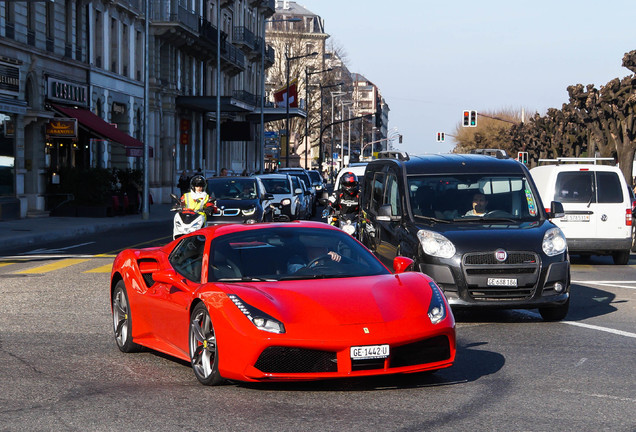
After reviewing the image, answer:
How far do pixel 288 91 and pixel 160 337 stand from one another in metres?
65.5

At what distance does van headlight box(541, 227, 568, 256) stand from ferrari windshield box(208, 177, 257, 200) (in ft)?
45.0

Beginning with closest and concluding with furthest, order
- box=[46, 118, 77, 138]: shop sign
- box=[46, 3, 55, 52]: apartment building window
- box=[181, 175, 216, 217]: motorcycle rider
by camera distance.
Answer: box=[181, 175, 216, 217]: motorcycle rider
box=[46, 118, 77, 138]: shop sign
box=[46, 3, 55, 52]: apartment building window

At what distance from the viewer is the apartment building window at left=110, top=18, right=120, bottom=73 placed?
4869 centimetres

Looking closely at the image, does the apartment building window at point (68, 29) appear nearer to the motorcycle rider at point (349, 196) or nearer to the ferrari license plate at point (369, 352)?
the motorcycle rider at point (349, 196)

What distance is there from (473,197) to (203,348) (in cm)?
584

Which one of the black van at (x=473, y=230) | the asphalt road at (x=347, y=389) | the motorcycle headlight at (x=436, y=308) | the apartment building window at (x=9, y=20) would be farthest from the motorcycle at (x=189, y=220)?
the apartment building window at (x=9, y=20)

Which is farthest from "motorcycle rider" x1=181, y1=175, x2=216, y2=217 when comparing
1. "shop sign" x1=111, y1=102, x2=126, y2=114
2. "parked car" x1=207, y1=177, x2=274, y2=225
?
"shop sign" x1=111, y1=102, x2=126, y2=114

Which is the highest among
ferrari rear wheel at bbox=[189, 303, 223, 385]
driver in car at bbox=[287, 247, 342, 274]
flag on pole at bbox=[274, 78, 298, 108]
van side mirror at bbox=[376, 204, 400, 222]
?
flag on pole at bbox=[274, 78, 298, 108]

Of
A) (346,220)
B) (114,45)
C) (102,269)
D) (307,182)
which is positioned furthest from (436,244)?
(114,45)

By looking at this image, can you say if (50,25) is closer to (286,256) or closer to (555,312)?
(555,312)

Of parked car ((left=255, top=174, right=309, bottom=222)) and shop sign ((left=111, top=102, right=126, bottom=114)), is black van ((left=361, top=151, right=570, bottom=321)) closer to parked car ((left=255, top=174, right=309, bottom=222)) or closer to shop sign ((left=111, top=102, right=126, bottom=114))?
parked car ((left=255, top=174, right=309, bottom=222))

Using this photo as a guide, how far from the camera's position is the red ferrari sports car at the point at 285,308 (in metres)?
7.44

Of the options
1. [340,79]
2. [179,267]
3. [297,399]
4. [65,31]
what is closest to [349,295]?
[297,399]

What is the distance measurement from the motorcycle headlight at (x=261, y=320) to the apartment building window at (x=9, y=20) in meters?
30.2
